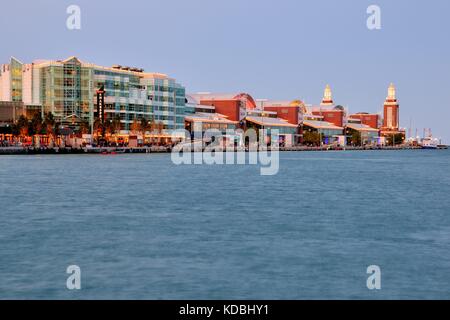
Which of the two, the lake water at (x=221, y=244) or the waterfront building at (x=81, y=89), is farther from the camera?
the waterfront building at (x=81, y=89)

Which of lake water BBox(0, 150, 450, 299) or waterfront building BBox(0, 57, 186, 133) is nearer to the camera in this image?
lake water BBox(0, 150, 450, 299)

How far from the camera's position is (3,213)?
140 feet

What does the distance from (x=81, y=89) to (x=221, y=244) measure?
139m

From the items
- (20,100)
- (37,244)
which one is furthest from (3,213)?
(20,100)

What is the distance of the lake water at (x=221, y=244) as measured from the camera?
23.1 meters

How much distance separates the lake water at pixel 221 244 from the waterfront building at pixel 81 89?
108 metres

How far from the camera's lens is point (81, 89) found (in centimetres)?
16375

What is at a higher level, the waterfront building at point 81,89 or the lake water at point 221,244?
the waterfront building at point 81,89

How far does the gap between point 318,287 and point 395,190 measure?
43.9m

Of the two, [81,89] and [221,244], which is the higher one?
[81,89]

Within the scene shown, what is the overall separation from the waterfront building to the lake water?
108 m

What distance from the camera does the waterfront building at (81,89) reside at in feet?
529

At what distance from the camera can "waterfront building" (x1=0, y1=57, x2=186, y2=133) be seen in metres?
161
